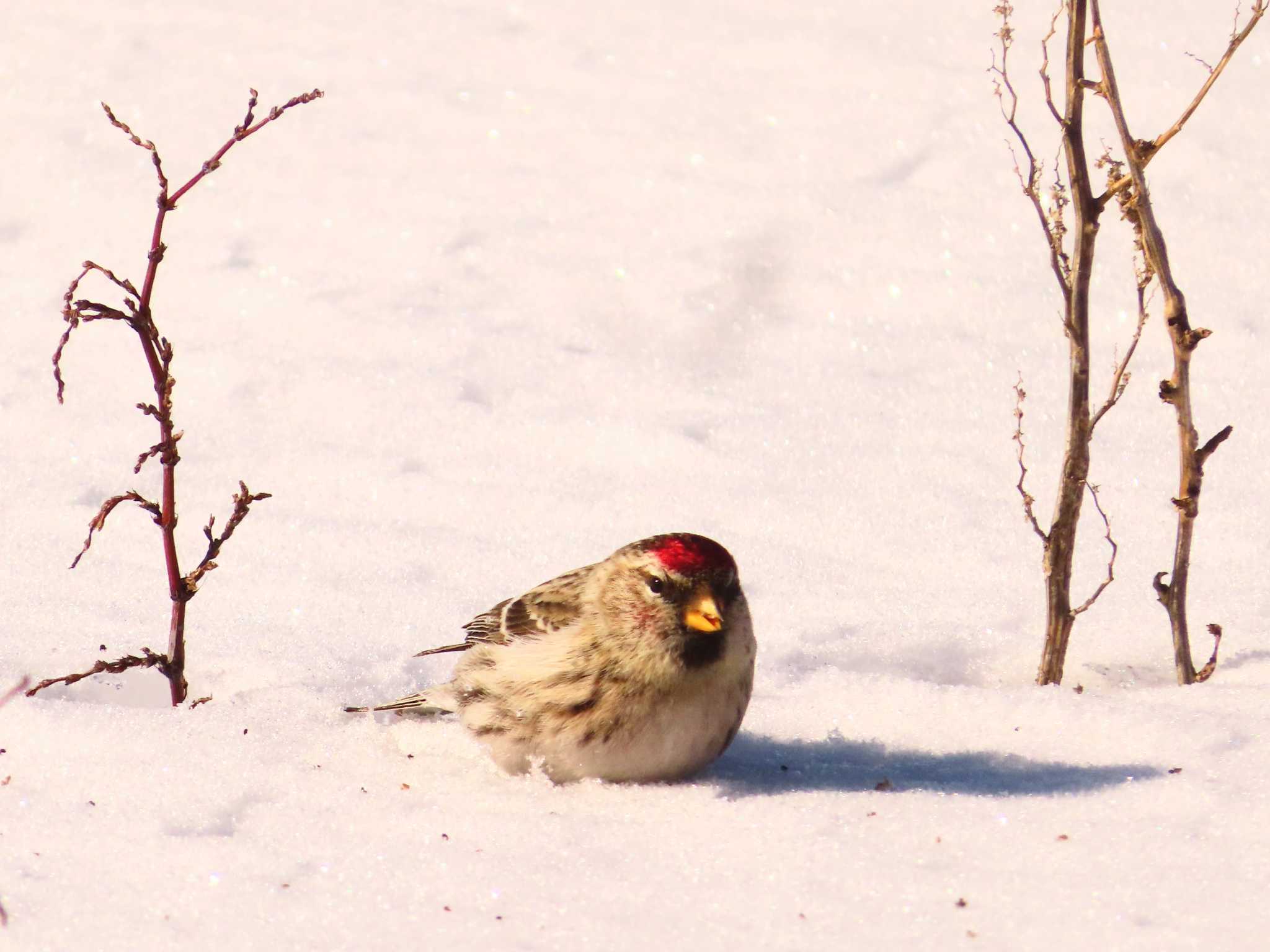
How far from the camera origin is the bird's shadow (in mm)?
3771

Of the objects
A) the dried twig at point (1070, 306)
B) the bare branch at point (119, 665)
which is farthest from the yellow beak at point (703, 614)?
the bare branch at point (119, 665)

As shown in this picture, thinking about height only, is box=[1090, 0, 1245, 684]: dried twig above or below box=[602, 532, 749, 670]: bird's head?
above

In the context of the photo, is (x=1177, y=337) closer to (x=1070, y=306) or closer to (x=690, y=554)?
(x=1070, y=306)

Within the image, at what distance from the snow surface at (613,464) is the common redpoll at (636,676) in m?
0.11

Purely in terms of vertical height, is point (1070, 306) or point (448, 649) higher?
point (1070, 306)

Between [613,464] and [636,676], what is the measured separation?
2.46m

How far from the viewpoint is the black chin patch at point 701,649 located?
3.64 meters

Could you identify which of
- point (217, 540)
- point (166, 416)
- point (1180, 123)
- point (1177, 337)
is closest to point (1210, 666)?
point (1177, 337)

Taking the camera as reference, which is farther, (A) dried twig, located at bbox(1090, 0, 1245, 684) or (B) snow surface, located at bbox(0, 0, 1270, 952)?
(A) dried twig, located at bbox(1090, 0, 1245, 684)

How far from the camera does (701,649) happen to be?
366 cm

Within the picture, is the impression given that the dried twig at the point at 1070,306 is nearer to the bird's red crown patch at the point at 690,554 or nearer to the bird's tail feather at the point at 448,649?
the bird's red crown patch at the point at 690,554

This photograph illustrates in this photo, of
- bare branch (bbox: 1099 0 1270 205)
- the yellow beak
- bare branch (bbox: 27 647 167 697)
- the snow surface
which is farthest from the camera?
bare branch (bbox: 1099 0 1270 205)

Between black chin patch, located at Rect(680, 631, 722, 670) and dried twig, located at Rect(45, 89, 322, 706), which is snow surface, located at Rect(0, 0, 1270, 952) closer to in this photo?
dried twig, located at Rect(45, 89, 322, 706)

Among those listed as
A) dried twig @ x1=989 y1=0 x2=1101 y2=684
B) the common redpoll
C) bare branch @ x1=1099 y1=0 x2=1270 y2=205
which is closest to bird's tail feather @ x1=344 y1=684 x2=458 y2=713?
the common redpoll
